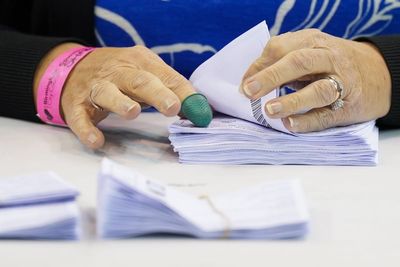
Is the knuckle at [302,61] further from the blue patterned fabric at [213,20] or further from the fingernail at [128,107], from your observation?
the blue patterned fabric at [213,20]

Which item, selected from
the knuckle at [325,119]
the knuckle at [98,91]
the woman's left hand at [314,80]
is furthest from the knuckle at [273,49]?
the knuckle at [98,91]

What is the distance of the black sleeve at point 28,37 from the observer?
47.3 inches

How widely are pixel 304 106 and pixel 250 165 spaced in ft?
0.36

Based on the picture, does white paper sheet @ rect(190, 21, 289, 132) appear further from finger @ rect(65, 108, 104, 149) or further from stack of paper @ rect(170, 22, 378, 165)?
finger @ rect(65, 108, 104, 149)

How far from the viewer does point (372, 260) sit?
0.62 metres

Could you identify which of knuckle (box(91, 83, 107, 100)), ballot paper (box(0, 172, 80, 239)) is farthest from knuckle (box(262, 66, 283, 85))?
ballot paper (box(0, 172, 80, 239))

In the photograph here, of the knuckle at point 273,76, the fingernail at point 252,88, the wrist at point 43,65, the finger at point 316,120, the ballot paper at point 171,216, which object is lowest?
the ballot paper at point 171,216

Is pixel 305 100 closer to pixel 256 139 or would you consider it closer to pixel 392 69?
pixel 256 139

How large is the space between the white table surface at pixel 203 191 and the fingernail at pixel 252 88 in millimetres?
101

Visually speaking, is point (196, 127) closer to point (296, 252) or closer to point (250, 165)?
point (250, 165)

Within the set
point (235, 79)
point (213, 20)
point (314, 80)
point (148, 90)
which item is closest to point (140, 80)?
point (148, 90)

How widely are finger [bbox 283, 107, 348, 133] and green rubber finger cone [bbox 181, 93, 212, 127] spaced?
11 cm

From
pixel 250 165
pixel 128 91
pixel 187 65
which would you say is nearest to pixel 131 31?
pixel 187 65

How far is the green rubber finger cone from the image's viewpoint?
975 millimetres
